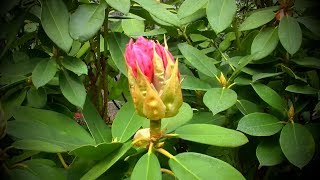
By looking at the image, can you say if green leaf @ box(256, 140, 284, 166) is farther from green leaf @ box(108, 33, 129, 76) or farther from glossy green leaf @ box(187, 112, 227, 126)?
green leaf @ box(108, 33, 129, 76)

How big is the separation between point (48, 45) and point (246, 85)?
55 cm

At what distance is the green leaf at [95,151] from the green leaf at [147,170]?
7 cm

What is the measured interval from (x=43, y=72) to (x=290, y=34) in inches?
24.6

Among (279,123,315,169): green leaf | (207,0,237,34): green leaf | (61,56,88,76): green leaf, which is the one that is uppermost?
(207,0,237,34): green leaf

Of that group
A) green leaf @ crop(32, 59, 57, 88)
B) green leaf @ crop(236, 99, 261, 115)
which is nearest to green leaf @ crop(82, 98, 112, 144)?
green leaf @ crop(32, 59, 57, 88)

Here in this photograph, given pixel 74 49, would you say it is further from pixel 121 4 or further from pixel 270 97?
pixel 270 97

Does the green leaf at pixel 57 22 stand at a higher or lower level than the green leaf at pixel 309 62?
higher

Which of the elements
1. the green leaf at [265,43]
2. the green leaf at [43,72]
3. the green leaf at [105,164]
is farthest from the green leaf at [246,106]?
the green leaf at [43,72]

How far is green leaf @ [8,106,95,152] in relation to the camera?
2.54 feet

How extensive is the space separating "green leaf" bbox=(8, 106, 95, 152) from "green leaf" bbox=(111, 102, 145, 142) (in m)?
0.06

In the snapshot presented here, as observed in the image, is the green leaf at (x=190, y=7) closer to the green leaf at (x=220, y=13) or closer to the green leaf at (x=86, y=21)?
the green leaf at (x=220, y=13)

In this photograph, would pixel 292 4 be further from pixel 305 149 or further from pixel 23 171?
pixel 23 171

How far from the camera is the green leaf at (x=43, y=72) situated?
0.91m

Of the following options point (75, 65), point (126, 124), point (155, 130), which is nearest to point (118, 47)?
point (75, 65)
